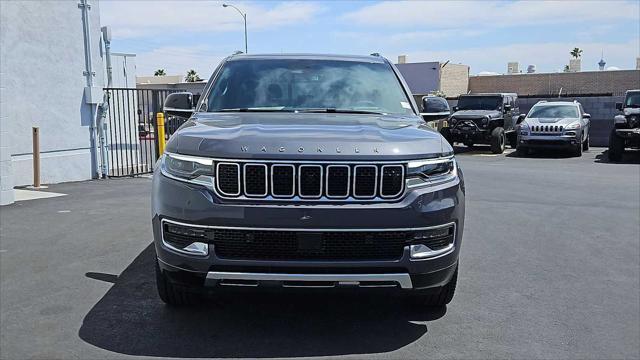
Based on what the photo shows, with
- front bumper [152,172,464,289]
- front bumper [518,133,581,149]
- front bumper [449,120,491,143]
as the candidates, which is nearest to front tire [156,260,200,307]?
front bumper [152,172,464,289]

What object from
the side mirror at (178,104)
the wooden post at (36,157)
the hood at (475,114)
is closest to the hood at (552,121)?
the hood at (475,114)

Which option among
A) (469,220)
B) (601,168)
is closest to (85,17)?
(469,220)

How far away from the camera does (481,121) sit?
65.6 feet

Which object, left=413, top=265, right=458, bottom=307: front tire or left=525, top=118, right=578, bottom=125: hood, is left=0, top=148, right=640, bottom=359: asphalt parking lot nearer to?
left=413, top=265, right=458, bottom=307: front tire

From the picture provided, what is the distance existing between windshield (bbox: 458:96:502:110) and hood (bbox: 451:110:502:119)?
36cm

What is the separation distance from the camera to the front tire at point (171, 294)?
4.02 m

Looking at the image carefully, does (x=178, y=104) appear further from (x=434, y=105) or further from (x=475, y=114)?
(x=475, y=114)

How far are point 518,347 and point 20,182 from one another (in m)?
9.86

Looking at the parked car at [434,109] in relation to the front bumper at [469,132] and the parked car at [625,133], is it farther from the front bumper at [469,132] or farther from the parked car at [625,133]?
the front bumper at [469,132]

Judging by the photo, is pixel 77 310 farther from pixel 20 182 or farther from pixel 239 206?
pixel 20 182

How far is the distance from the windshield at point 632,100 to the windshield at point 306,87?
15.8 meters

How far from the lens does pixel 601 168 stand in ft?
50.4

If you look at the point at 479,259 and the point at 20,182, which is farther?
the point at 20,182

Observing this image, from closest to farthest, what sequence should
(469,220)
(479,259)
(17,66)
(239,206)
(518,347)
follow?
(239,206), (518,347), (479,259), (469,220), (17,66)
